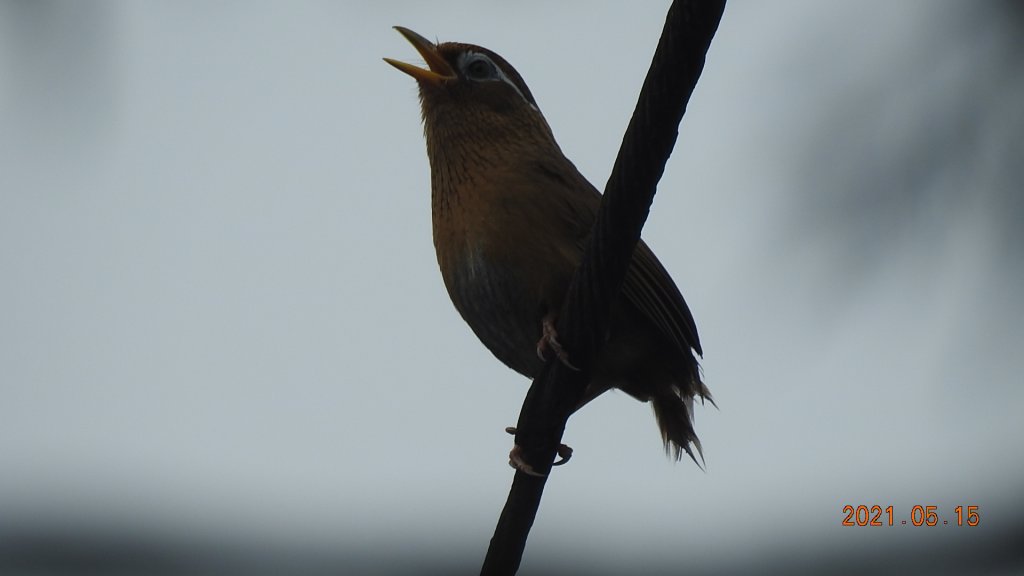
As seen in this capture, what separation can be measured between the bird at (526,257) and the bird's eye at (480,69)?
5 centimetres

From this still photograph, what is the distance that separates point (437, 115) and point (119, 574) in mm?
1853

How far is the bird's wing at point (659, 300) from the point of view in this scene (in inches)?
153

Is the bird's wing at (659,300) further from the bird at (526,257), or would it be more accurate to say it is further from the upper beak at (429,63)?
the upper beak at (429,63)

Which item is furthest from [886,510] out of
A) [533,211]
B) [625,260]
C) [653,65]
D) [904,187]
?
[653,65]

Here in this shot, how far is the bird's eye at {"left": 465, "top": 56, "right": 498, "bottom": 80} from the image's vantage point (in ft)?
15.2

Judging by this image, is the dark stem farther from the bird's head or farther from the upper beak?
the upper beak

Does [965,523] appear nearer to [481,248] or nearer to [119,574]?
[481,248]

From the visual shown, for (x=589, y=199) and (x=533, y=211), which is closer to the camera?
(x=533, y=211)

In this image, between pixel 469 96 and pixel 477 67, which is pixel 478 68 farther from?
pixel 469 96

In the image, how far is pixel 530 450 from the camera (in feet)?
10.5

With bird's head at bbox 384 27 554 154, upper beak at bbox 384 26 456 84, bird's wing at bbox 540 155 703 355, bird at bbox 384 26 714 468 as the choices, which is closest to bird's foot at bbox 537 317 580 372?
bird at bbox 384 26 714 468

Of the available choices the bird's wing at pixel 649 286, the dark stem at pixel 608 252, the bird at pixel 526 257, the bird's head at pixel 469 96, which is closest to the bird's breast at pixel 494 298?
the bird at pixel 526 257

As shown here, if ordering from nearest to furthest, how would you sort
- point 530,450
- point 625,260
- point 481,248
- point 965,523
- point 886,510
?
point 625,260 < point 530,450 < point 965,523 < point 481,248 < point 886,510

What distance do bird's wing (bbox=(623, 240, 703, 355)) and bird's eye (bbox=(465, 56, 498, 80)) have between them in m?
0.99
